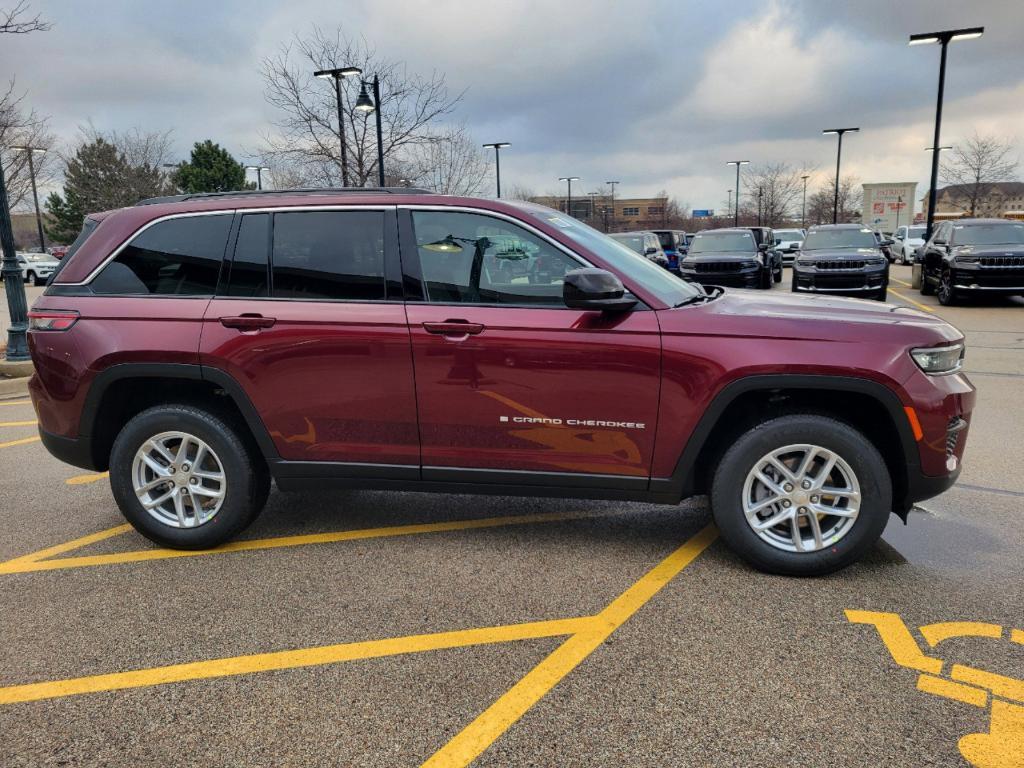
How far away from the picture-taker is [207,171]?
46562mm

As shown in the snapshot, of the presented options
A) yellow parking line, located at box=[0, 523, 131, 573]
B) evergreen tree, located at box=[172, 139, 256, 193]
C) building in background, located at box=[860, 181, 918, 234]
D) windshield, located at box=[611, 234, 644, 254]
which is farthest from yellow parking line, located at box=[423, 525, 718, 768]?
building in background, located at box=[860, 181, 918, 234]

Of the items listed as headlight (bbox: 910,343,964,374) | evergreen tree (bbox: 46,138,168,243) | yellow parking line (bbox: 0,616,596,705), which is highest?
evergreen tree (bbox: 46,138,168,243)

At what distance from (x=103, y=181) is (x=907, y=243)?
43303mm

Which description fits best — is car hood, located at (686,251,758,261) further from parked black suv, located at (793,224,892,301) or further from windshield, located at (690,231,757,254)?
parked black suv, located at (793,224,892,301)

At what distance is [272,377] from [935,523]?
148 inches

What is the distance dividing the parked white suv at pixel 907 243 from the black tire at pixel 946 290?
1777 cm

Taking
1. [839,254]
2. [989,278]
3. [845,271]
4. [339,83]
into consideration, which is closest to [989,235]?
[989,278]

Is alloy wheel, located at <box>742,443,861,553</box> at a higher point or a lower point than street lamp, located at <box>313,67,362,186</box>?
lower

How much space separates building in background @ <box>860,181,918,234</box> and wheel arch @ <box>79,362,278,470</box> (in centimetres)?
6841

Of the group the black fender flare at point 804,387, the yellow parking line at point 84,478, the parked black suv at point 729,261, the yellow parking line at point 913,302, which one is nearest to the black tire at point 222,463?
the yellow parking line at point 84,478

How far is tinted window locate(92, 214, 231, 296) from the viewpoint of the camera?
157 inches

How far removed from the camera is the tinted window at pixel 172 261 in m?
3.98

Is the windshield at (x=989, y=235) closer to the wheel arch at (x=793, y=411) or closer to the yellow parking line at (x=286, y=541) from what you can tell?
the wheel arch at (x=793, y=411)

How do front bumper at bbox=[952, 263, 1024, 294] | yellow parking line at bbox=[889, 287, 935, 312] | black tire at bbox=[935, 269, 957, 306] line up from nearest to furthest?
1. front bumper at bbox=[952, 263, 1024, 294]
2. black tire at bbox=[935, 269, 957, 306]
3. yellow parking line at bbox=[889, 287, 935, 312]
